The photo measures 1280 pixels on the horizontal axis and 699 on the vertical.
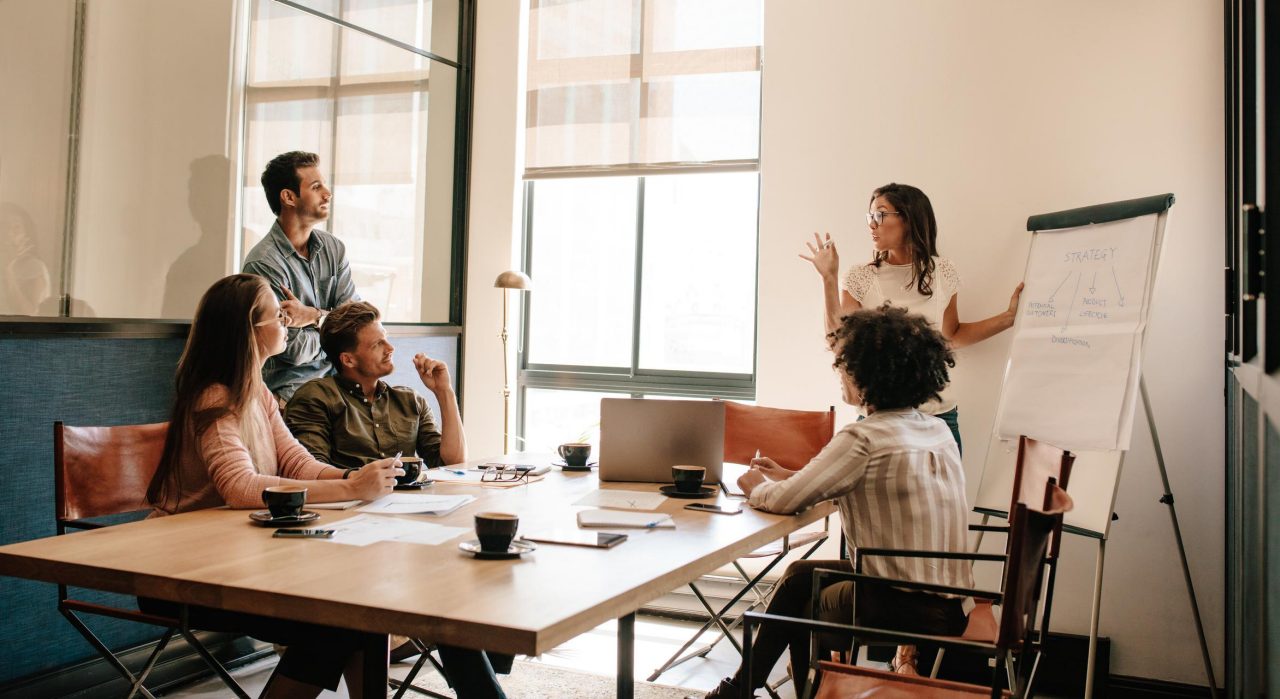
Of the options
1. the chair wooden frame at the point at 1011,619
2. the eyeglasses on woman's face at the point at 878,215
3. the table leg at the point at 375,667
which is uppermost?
the eyeglasses on woman's face at the point at 878,215

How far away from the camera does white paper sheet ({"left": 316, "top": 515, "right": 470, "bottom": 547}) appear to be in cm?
187

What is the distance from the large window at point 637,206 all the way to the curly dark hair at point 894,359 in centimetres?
223

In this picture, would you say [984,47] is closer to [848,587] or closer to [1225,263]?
[1225,263]

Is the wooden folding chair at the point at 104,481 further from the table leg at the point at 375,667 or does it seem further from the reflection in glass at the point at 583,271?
the reflection in glass at the point at 583,271

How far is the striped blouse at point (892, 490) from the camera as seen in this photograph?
7.51 feet

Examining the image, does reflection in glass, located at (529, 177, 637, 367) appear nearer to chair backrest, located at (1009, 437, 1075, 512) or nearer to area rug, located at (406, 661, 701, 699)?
area rug, located at (406, 661, 701, 699)

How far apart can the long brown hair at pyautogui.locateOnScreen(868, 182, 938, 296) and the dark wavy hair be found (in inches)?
90.7

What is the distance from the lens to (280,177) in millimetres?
3787

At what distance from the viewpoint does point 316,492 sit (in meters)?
2.23

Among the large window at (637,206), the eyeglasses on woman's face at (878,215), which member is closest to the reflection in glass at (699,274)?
the large window at (637,206)

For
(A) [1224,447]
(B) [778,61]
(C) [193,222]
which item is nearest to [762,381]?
(B) [778,61]

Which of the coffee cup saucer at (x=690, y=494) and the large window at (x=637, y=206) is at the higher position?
the large window at (x=637, y=206)

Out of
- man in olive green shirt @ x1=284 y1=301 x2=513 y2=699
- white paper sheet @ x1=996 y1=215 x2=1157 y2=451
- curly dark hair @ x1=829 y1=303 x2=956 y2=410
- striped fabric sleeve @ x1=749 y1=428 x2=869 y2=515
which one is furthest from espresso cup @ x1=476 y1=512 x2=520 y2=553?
white paper sheet @ x1=996 y1=215 x2=1157 y2=451

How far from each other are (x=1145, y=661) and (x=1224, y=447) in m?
0.86
